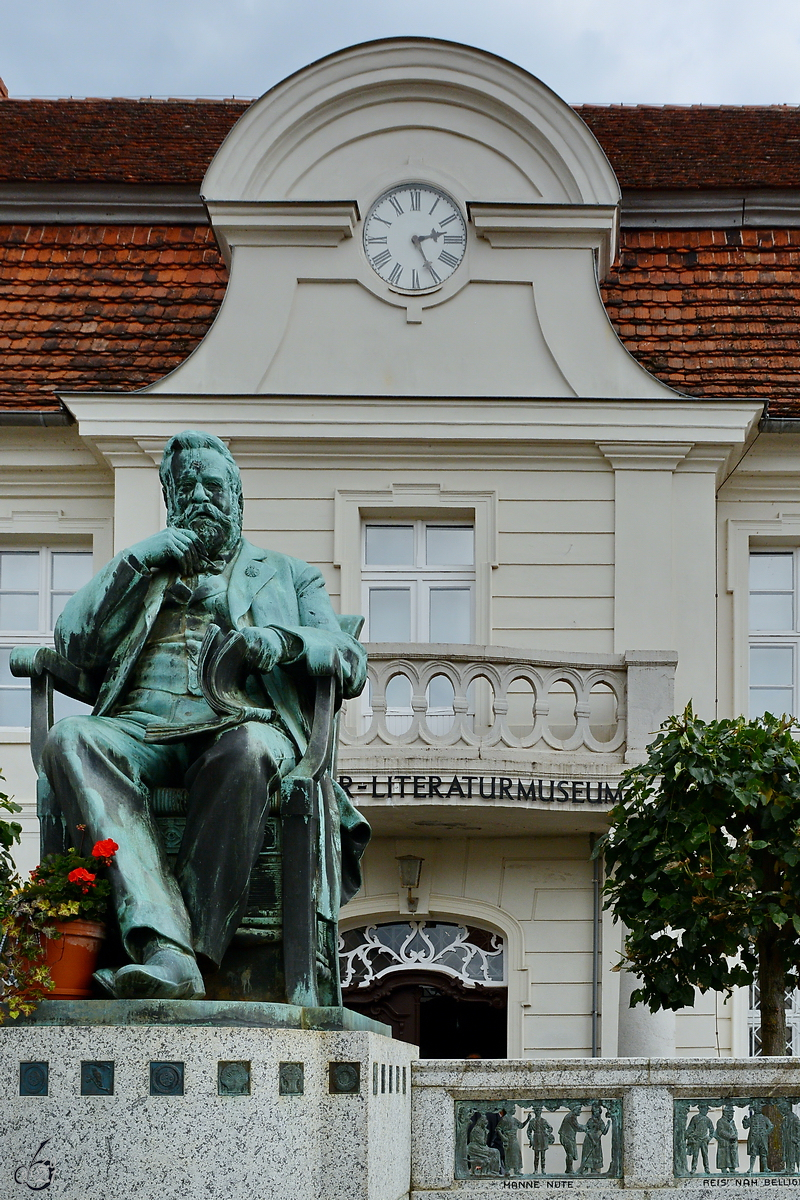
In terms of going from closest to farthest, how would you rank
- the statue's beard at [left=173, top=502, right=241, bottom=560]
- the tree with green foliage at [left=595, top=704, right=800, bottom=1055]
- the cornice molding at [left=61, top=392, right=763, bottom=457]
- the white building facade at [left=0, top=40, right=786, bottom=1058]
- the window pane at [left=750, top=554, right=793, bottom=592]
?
1. the statue's beard at [left=173, top=502, right=241, bottom=560]
2. the tree with green foliage at [left=595, top=704, right=800, bottom=1055]
3. the white building facade at [left=0, top=40, right=786, bottom=1058]
4. the cornice molding at [left=61, top=392, right=763, bottom=457]
5. the window pane at [left=750, top=554, right=793, bottom=592]

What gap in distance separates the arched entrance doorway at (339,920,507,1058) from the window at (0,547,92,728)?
11.4 feet

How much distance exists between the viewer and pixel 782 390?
1603 cm

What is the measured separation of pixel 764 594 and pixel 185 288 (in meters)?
5.65

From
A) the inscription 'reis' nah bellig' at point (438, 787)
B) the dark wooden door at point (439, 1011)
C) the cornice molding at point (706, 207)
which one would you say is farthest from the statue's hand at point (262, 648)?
the cornice molding at point (706, 207)

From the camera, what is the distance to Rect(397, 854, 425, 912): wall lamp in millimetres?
15594

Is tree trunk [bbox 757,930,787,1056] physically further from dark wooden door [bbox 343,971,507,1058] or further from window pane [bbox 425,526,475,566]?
window pane [bbox 425,526,475,566]

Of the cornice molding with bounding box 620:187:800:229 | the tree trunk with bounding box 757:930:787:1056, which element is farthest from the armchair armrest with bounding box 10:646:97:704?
the cornice molding with bounding box 620:187:800:229

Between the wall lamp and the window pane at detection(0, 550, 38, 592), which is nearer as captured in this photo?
the wall lamp

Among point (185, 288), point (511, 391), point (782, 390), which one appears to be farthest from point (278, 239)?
point (782, 390)

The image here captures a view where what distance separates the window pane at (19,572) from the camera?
16797 mm

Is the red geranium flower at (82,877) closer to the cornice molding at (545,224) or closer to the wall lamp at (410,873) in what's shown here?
the wall lamp at (410,873)

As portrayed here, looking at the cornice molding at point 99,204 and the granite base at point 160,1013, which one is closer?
the granite base at point 160,1013

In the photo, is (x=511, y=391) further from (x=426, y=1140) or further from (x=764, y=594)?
(x=426, y=1140)

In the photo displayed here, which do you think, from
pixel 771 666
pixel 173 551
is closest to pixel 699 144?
pixel 771 666
